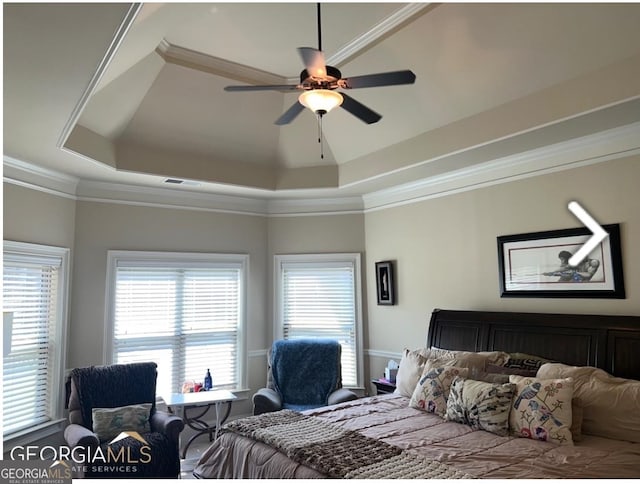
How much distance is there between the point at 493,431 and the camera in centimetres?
297

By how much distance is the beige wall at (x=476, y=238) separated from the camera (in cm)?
350

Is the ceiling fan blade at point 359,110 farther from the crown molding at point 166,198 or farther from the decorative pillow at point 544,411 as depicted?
the crown molding at point 166,198

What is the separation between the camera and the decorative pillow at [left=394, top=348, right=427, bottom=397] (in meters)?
3.87

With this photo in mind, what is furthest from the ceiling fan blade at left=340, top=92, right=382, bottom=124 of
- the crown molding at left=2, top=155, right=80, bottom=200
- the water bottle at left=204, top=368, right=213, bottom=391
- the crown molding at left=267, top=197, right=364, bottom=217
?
the water bottle at left=204, top=368, right=213, bottom=391

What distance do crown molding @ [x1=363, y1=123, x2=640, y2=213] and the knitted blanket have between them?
2.70m

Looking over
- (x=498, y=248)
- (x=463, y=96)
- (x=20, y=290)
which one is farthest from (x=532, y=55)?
(x=20, y=290)

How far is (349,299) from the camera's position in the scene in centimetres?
569

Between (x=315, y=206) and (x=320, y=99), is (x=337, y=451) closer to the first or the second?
(x=320, y=99)

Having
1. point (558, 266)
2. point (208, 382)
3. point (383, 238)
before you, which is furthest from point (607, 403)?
point (208, 382)

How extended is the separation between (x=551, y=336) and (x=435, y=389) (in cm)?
105

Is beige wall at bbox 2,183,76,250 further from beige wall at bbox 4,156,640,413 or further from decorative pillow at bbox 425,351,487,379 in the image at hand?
decorative pillow at bbox 425,351,487,379

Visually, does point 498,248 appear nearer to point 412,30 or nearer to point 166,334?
point 412,30

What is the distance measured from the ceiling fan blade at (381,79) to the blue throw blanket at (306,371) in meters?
3.18

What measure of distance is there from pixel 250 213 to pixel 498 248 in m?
3.04
